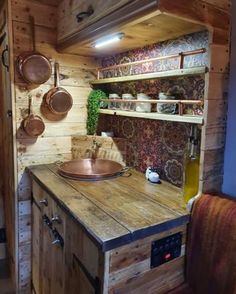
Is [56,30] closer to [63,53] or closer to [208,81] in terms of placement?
[63,53]

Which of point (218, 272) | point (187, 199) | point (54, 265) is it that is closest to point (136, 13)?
point (187, 199)

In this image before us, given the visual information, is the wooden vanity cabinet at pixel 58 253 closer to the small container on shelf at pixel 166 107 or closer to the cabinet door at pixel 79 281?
the cabinet door at pixel 79 281

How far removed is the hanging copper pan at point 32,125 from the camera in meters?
1.82

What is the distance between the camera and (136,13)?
1087mm

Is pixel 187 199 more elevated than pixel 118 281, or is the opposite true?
pixel 187 199

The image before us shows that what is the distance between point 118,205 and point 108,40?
0.93m

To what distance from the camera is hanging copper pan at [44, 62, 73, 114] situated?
6.20 ft

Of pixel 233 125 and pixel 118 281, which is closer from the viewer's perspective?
pixel 118 281

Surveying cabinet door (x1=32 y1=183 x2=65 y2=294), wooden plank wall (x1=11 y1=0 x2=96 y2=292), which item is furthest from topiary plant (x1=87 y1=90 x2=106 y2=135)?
cabinet door (x1=32 y1=183 x2=65 y2=294)

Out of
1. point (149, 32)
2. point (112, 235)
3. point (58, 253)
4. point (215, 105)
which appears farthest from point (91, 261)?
point (149, 32)

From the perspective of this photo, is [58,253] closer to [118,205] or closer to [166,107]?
[118,205]

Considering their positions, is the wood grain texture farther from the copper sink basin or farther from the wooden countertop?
the copper sink basin

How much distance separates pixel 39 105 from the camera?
1896 mm

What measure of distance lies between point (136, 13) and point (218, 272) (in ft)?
3.65
